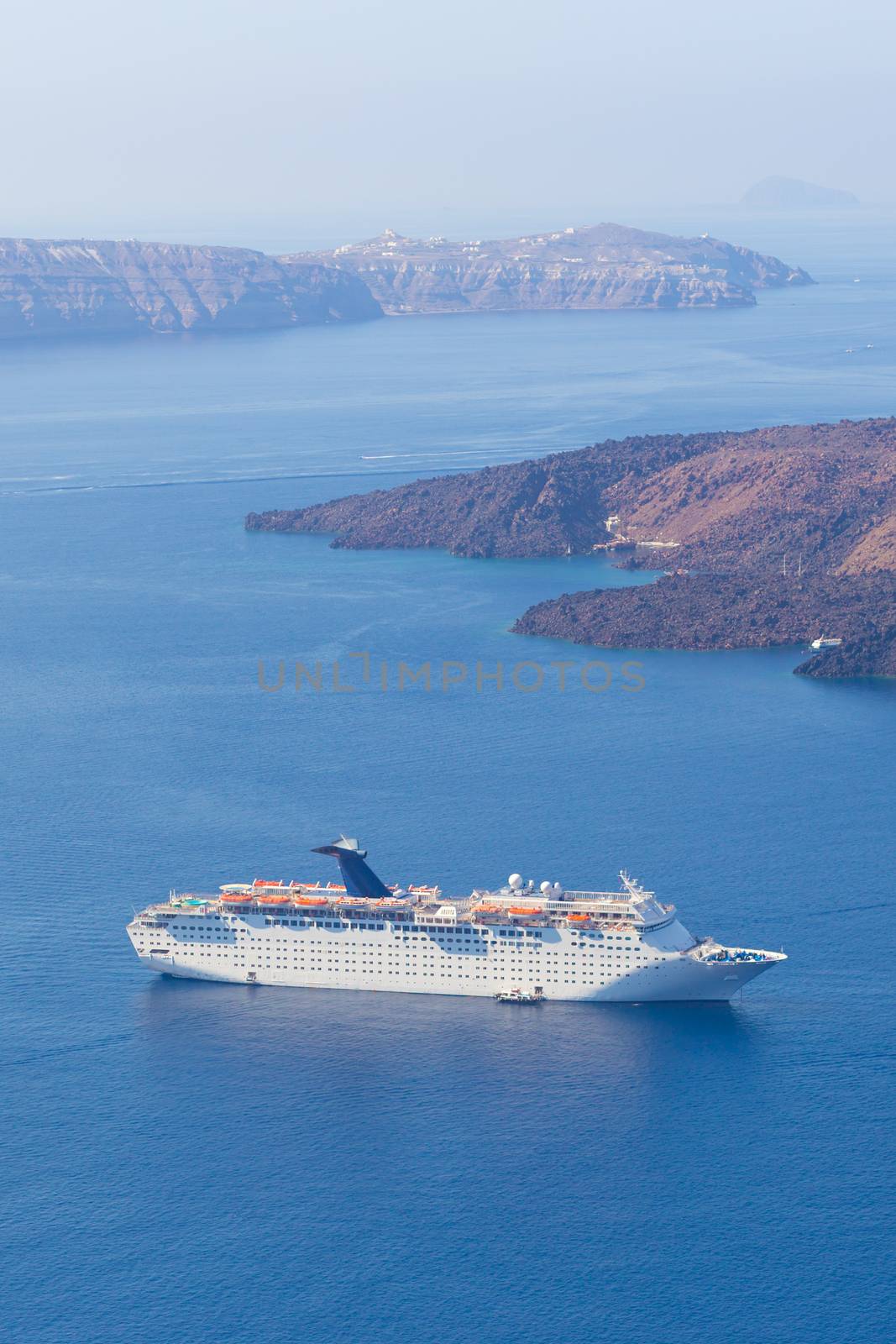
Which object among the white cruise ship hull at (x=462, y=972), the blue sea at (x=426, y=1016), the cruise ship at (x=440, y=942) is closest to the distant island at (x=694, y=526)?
the blue sea at (x=426, y=1016)

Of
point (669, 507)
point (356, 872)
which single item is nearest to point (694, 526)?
point (669, 507)

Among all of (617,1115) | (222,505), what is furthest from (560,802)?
(222,505)

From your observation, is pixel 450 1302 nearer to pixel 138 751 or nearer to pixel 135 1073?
pixel 135 1073

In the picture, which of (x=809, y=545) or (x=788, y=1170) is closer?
(x=788, y=1170)

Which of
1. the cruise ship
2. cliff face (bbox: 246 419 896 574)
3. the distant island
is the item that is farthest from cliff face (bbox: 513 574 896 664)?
the cruise ship

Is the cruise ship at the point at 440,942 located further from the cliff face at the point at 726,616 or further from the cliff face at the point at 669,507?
the cliff face at the point at 669,507

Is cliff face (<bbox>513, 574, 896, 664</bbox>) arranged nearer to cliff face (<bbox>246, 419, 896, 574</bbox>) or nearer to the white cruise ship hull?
cliff face (<bbox>246, 419, 896, 574</bbox>)
